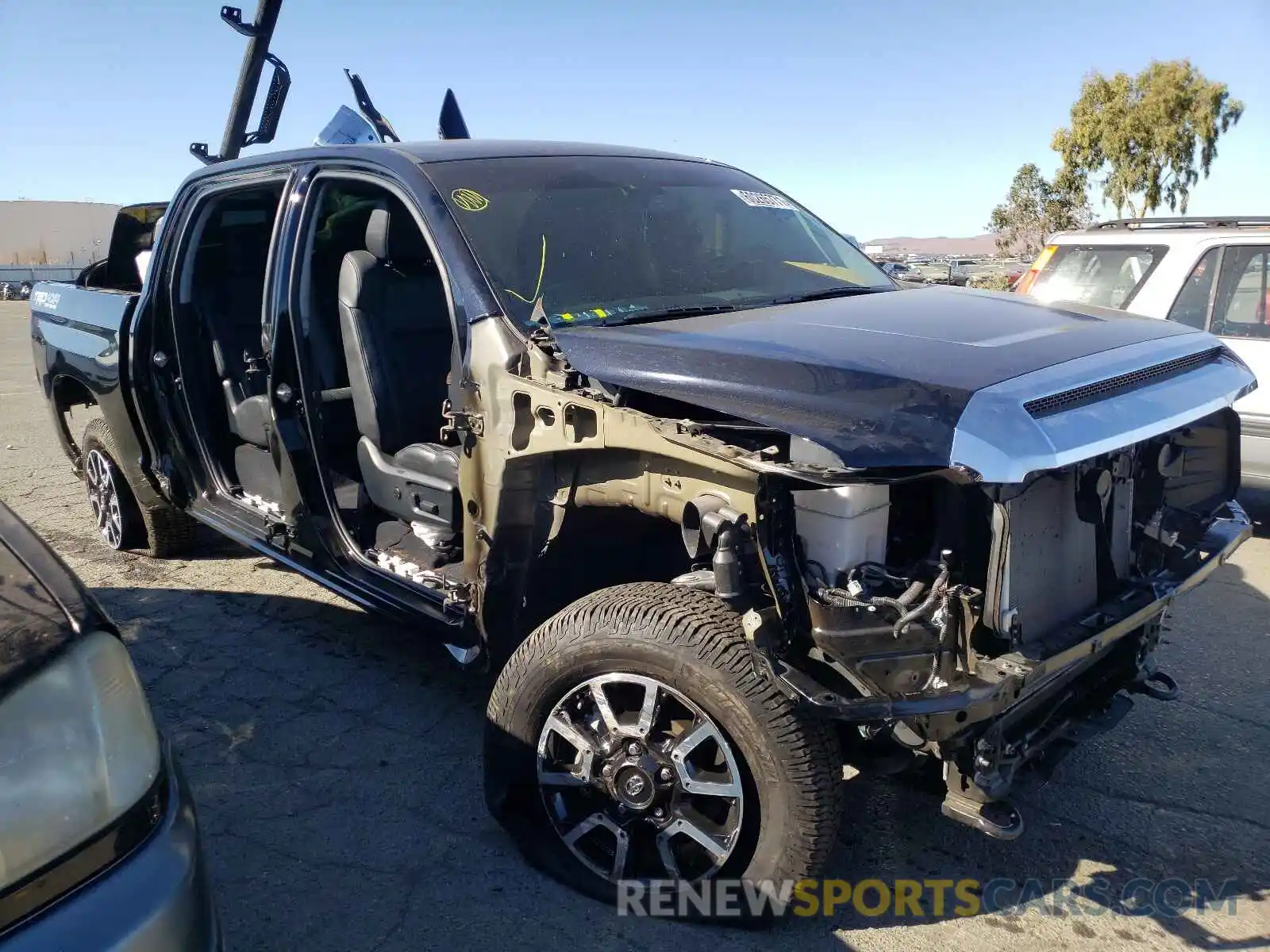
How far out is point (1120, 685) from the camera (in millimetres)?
2846

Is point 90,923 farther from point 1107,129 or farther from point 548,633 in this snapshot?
point 1107,129

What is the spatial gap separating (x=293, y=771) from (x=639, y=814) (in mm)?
1364

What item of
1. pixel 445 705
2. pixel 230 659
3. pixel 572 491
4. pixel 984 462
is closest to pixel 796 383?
pixel 984 462

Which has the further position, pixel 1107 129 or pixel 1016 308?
pixel 1107 129

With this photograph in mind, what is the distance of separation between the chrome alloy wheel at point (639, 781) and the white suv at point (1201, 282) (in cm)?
441

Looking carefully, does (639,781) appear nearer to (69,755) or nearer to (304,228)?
(69,755)

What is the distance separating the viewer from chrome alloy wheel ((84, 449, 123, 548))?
5.22m

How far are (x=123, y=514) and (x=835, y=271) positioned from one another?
398 centimetres

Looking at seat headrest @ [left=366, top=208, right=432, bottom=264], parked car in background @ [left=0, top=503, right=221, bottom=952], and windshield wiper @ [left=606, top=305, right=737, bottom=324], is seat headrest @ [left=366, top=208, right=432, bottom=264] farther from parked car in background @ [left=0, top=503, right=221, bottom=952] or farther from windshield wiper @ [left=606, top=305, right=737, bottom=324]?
parked car in background @ [left=0, top=503, right=221, bottom=952]

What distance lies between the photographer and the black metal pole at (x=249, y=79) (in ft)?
27.7

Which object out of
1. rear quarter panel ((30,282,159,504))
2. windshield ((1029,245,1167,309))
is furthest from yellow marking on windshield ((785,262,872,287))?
rear quarter panel ((30,282,159,504))

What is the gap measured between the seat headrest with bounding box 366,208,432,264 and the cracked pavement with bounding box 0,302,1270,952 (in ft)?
5.51

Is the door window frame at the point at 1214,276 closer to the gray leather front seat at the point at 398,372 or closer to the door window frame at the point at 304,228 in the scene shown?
the gray leather front seat at the point at 398,372

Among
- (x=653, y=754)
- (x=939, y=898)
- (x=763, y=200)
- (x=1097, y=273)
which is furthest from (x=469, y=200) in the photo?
(x=1097, y=273)
